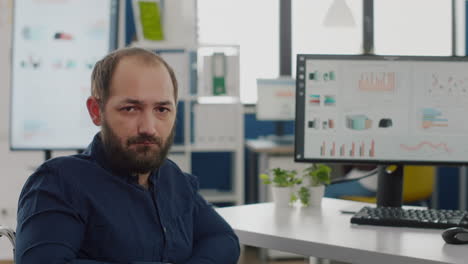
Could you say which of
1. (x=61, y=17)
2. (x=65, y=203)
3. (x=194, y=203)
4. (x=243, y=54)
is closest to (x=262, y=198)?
(x=243, y=54)

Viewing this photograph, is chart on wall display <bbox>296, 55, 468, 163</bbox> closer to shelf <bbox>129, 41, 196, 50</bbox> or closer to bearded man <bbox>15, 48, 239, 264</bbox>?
bearded man <bbox>15, 48, 239, 264</bbox>

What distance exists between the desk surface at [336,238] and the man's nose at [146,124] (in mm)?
509

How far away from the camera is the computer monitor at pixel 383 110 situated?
6.32 ft

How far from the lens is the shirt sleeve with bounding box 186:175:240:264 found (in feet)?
4.81

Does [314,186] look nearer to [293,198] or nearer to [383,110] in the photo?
[293,198]

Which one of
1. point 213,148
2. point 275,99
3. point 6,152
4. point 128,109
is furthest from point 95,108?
point 275,99

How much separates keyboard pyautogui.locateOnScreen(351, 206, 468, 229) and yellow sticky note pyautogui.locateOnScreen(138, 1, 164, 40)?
9.35 feet

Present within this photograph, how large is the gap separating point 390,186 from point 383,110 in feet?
0.77

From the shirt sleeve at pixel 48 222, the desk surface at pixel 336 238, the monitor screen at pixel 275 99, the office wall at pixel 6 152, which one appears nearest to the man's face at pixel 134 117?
the shirt sleeve at pixel 48 222

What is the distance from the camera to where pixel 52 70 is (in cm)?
323

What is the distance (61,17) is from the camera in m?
3.27

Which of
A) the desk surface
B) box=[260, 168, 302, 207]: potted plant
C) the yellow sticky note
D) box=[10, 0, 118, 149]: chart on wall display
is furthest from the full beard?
the yellow sticky note

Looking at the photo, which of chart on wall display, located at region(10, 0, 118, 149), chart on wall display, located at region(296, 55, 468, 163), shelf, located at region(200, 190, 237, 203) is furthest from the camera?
shelf, located at region(200, 190, 237, 203)

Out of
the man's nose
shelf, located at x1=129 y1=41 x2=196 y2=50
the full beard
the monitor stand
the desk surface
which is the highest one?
shelf, located at x1=129 y1=41 x2=196 y2=50
